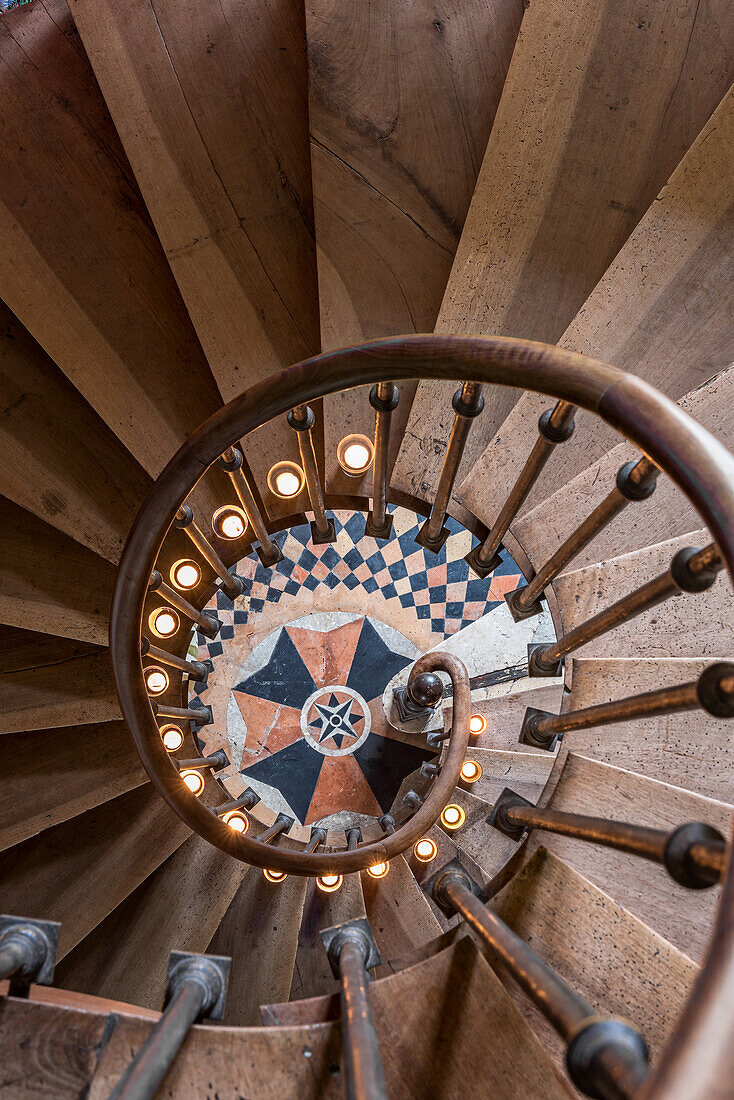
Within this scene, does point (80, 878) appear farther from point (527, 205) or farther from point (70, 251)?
point (527, 205)

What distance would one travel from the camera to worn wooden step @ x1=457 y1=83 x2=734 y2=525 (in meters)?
1.76

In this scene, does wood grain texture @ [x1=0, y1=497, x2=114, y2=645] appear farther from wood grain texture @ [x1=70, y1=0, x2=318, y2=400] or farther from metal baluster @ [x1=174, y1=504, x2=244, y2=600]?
wood grain texture @ [x1=70, y1=0, x2=318, y2=400]

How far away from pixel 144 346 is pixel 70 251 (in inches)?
14.3

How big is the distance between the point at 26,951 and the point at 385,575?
3.30 meters

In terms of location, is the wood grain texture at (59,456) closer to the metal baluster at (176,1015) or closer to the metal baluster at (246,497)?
the metal baluster at (246,497)

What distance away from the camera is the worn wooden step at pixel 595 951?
1283mm

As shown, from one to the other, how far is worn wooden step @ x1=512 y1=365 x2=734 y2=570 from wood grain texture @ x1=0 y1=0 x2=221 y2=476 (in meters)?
1.26

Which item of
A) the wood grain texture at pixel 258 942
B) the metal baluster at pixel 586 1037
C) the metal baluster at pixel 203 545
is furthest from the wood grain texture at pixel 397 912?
the metal baluster at pixel 586 1037

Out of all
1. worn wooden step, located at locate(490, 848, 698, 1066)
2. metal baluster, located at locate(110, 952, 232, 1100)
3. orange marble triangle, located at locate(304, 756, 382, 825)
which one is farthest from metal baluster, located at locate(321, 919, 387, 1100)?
orange marble triangle, located at locate(304, 756, 382, 825)

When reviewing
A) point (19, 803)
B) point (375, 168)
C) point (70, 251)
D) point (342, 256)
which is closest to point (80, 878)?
point (19, 803)

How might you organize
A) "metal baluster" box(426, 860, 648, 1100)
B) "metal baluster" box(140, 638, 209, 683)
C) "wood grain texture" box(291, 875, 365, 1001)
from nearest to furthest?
"metal baluster" box(426, 860, 648, 1100)
"metal baluster" box(140, 638, 209, 683)
"wood grain texture" box(291, 875, 365, 1001)

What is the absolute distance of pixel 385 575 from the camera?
4371mm

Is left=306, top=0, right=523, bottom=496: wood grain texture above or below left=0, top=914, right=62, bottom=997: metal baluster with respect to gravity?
above

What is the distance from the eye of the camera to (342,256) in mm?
2012
